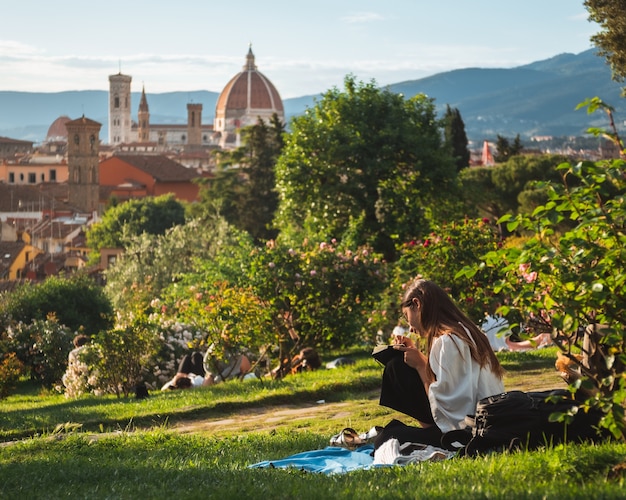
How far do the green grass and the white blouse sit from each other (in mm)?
549

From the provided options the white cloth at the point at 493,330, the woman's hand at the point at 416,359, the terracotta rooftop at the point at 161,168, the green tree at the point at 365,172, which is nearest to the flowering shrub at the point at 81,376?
the white cloth at the point at 493,330

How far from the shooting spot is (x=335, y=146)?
2395cm

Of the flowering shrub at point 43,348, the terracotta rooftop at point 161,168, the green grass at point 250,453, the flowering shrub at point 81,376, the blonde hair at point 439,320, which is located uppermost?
the terracotta rooftop at point 161,168

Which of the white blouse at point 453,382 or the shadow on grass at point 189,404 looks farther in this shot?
the shadow on grass at point 189,404

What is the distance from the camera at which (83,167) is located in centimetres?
10294

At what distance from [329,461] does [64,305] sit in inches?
731

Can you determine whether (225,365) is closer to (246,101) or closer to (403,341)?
(403,341)

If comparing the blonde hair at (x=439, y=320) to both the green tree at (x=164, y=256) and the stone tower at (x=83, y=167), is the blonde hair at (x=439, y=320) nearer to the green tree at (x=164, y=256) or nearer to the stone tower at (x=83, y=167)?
the green tree at (x=164, y=256)

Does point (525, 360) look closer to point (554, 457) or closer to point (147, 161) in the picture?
point (554, 457)

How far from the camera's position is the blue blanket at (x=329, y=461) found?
5.28 m

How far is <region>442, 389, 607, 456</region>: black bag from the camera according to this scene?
16.1 feet

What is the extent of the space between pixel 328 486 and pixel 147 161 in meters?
102

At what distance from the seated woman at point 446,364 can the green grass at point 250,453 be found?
1.83ft

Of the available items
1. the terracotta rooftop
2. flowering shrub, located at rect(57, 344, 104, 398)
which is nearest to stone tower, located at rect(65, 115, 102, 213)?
the terracotta rooftop
